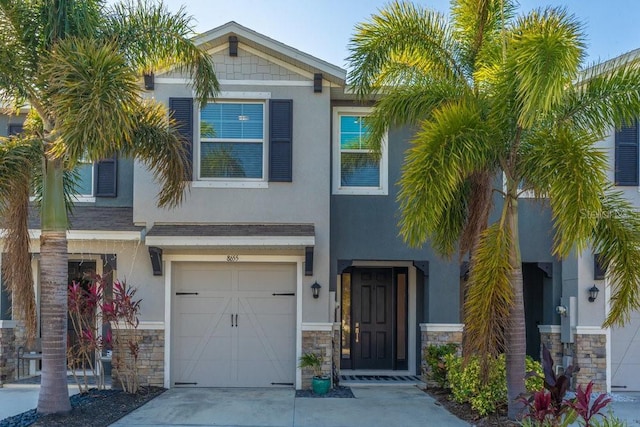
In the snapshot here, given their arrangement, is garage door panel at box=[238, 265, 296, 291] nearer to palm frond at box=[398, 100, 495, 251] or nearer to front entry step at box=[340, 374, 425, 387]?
front entry step at box=[340, 374, 425, 387]

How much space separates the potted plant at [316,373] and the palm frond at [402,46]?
4801 millimetres

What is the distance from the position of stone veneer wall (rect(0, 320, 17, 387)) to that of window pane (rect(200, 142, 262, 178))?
487 centimetres

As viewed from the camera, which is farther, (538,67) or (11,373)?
(11,373)

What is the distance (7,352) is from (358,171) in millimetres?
7726

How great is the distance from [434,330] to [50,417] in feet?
22.5

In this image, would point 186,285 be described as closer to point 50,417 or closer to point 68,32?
point 50,417

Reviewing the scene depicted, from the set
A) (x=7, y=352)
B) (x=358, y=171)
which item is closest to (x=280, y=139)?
(x=358, y=171)

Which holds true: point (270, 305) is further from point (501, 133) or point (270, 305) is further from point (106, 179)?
point (501, 133)

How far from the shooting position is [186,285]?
10.8 m

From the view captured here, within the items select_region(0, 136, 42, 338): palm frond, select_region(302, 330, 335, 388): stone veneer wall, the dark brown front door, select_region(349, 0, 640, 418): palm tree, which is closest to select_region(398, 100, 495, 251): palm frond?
select_region(349, 0, 640, 418): palm tree

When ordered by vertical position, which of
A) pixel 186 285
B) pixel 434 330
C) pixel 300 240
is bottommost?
pixel 434 330

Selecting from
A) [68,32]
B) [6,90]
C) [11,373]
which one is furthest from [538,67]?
[11,373]

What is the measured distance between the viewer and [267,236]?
9.87m

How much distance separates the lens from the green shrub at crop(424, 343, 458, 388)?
33.2 feet
